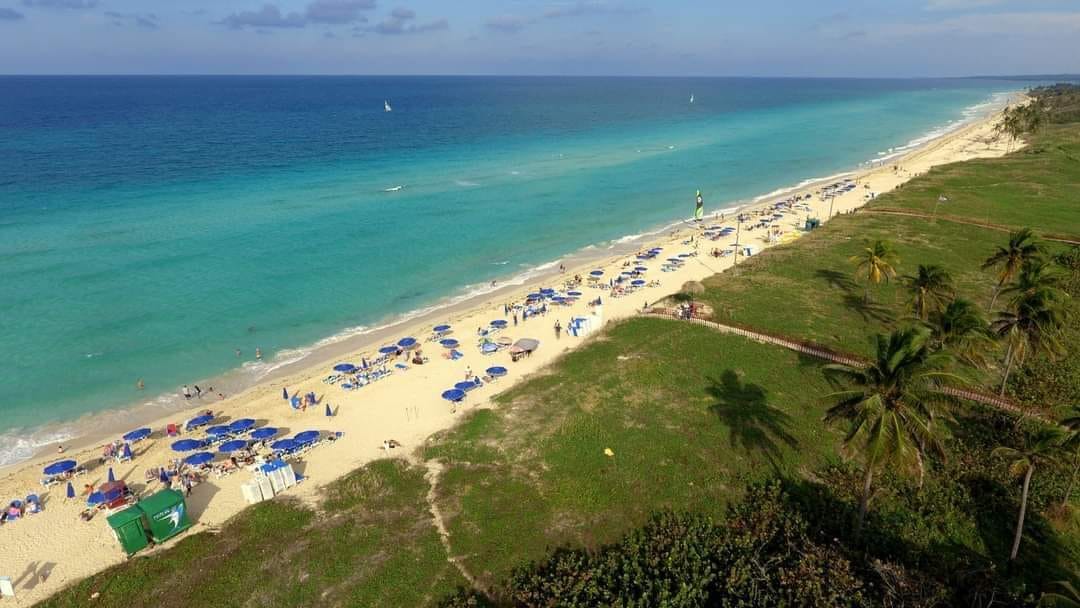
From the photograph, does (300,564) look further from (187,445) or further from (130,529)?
(187,445)

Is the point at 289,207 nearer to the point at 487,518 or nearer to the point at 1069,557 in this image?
the point at 487,518

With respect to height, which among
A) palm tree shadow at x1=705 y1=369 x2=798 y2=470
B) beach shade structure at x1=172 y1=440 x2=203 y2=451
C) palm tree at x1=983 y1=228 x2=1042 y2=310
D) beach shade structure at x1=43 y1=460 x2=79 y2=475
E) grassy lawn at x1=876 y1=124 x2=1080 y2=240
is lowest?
palm tree shadow at x1=705 y1=369 x2=798 y2=470

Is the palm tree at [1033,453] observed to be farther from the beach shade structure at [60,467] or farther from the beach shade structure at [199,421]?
the beach shade structure at [60,467]

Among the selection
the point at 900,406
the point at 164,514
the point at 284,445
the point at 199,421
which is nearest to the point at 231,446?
the point at 284,445

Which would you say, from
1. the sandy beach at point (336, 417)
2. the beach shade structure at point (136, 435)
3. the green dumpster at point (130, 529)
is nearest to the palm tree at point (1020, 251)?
the sandy beach at point (336, 417)

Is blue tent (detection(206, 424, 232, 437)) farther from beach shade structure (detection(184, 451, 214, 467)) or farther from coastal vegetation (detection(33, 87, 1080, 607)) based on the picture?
coastal vegetation (detection(33, 87, 1080, 607))

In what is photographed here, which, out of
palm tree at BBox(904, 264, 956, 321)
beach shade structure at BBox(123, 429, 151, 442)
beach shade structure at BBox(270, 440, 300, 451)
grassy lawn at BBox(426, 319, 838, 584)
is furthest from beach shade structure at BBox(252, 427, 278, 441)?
palm tree at BBox(904, 264, 956, 321)
